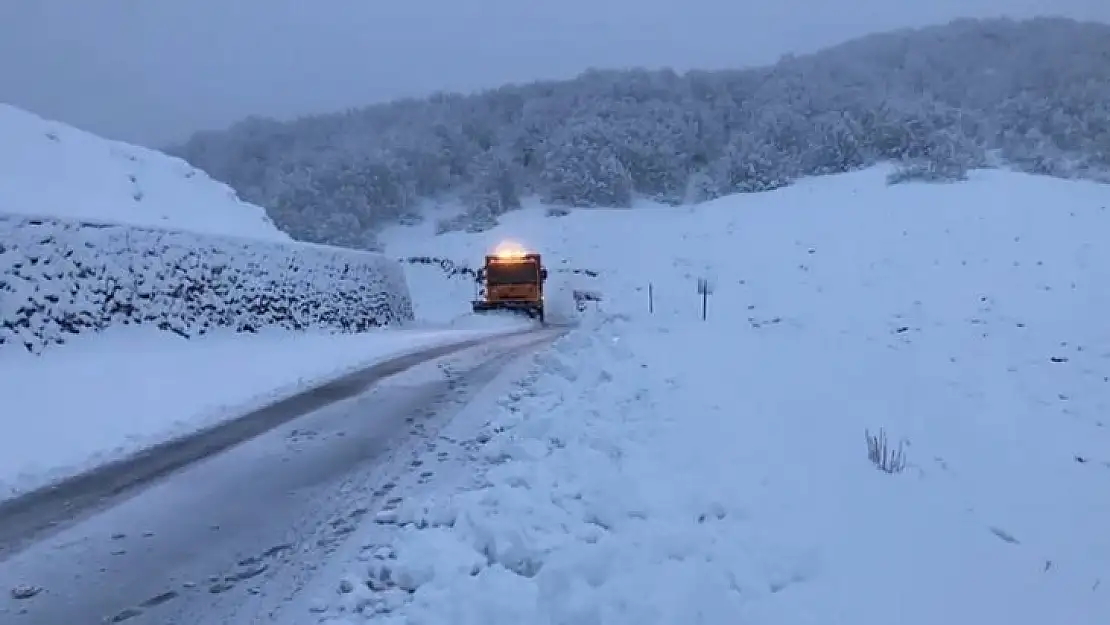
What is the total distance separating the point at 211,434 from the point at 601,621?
6946 mm

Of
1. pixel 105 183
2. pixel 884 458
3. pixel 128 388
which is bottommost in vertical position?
pixel 884 458

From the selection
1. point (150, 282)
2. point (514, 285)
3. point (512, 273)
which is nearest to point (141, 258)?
point (150, 282)

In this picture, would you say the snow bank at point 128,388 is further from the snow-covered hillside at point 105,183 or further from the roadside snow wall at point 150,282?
the snow-covered hillside at point 105,183

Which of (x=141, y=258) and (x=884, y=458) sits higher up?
(x=141, y=258)

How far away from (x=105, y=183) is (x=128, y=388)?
13.3 metres

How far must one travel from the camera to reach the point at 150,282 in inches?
599

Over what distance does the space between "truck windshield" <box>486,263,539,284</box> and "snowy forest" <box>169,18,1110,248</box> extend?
26.0 meters

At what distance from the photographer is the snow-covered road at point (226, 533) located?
474cm

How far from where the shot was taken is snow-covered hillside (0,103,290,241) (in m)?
19.6

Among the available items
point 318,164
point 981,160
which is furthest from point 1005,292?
point 318,164

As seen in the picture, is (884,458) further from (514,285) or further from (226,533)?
(514,285)

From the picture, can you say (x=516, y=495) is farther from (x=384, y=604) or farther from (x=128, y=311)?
(x=128, y=311)

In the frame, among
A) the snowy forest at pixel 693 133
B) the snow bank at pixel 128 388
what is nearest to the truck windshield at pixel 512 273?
the snow bank at pixel 128 388

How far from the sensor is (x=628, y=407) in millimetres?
9539
